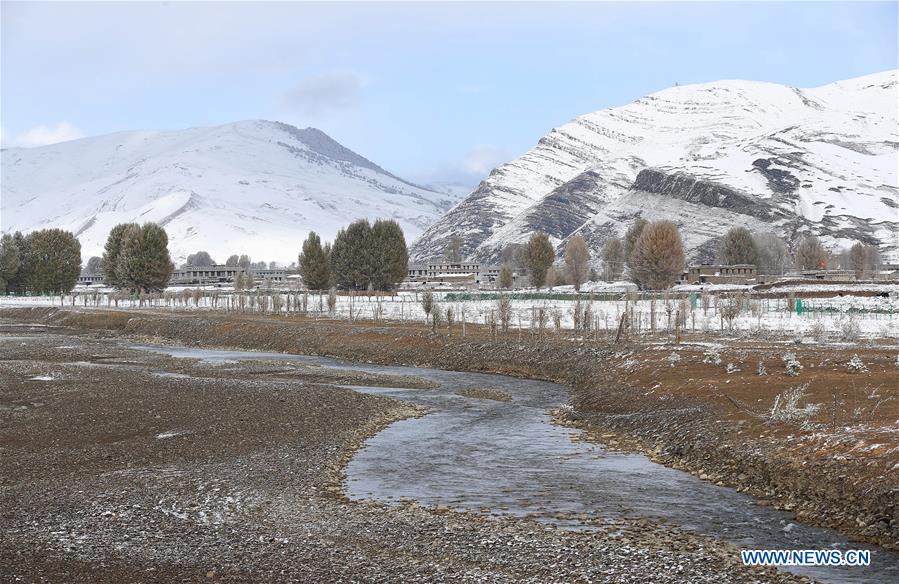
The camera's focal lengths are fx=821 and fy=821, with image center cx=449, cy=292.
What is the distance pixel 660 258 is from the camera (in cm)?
19388

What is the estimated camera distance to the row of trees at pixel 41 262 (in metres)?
191

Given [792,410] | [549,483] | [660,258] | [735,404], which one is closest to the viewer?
[549,483]

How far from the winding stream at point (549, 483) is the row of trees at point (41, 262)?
178844 millimetres

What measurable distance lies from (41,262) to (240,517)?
7582 inches

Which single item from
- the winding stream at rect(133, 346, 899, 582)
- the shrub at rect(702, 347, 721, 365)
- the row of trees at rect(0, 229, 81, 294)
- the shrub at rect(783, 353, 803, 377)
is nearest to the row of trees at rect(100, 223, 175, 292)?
the row of trees at rect(0, 229, 81, 294)

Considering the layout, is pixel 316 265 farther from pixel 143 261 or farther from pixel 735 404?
pixel 735 404

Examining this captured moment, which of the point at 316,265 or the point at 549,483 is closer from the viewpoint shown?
the point at 549,483

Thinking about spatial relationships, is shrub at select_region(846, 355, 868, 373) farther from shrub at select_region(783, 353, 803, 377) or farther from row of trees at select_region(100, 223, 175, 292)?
row of trees at select_region(100, 223, 175, 292)

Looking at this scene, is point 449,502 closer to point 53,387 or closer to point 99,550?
point 99,550

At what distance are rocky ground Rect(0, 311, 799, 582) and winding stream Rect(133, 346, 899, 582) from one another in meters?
1.15

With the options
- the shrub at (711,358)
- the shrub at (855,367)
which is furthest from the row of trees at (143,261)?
the shrub at (855,367)

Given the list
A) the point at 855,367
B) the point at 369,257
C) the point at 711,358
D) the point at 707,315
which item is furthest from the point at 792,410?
the point at 369,257

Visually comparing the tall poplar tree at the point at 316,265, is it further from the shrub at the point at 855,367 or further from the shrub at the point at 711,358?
the shrub at the point at 855,367

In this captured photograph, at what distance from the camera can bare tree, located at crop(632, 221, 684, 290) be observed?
19375cm
